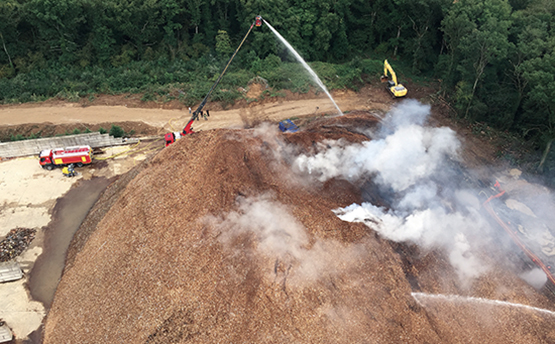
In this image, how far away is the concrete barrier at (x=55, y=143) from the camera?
31672mm

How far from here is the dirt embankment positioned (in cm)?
1752

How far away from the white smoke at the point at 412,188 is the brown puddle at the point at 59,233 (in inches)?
621

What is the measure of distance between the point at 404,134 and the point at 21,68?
4022 cm

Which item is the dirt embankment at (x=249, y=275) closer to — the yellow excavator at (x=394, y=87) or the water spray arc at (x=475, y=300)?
the water spray arc at (x=475, y=300)

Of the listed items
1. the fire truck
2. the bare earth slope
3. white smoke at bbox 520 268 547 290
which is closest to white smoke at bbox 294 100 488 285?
the bare earth slope

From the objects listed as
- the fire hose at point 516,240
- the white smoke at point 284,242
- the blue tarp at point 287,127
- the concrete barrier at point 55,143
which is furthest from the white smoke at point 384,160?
the concrete barrier at point 55,143

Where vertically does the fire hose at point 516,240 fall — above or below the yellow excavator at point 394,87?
below

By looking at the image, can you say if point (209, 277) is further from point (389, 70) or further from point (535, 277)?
point (389, 70)

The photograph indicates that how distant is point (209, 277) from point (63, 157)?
18500 mm

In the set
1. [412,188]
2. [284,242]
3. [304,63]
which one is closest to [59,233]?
[284,242]

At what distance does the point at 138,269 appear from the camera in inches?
781

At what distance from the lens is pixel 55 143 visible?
106 ft

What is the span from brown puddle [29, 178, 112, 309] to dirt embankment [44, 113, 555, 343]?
0.97 metres

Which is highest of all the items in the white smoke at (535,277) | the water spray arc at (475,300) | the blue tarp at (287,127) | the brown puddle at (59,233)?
the blue tarp at (287,127)
